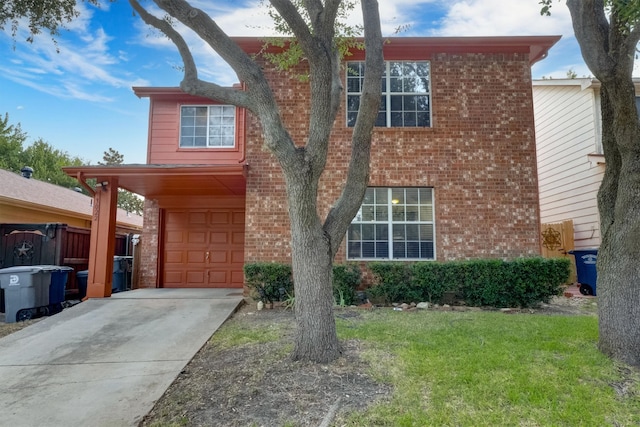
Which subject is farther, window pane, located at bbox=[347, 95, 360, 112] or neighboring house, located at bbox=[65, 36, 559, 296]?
window pane, located at bbox=[347, 95, 360, 112]

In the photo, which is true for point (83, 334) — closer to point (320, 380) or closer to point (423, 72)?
point (320, 380)

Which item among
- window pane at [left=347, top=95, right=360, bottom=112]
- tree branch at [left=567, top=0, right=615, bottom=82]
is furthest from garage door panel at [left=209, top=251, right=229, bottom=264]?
tree branch at [left=567, top=0, right=615, bottom=82]

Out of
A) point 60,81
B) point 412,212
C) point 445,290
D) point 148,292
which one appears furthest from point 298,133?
point 60,81

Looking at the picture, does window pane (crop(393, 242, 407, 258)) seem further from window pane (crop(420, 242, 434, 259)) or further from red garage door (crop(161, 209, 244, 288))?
red garage door (crop(161, 209, 244, 288))

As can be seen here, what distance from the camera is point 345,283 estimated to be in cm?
787

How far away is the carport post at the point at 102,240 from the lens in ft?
27.6

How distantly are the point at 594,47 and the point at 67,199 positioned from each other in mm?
16000

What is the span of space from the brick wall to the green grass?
10.3 feet

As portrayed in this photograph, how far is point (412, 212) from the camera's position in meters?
8.73

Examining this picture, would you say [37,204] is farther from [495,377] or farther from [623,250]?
[623,250]

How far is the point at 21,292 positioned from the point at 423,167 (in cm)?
864

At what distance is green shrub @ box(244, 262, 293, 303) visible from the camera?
25.6 feet

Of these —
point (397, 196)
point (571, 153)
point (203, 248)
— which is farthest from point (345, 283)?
point (571, 153)

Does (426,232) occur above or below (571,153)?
below
